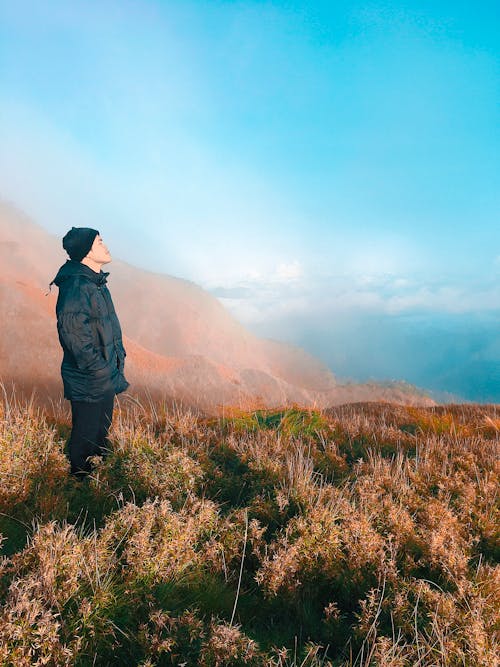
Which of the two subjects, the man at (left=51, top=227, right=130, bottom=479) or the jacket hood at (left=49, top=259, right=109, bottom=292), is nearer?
the man at (left=51, top=227, right=130, bottom=479)

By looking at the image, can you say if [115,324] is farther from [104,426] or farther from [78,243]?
[104,426]

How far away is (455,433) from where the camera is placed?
30.9 ft

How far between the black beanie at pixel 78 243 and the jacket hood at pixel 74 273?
0.10 m

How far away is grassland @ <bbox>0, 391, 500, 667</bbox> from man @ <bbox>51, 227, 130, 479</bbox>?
1.20ft

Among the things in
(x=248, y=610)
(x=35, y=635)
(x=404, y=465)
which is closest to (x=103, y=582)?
(x=35, y=635)

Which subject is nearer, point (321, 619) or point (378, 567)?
point (321, 619)

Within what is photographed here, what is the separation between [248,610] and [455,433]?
732 centimetres

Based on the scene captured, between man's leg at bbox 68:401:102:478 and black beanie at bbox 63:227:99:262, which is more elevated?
black beanie at bbox 63:227:99:262

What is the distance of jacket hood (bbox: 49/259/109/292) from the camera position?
5512 millimetres

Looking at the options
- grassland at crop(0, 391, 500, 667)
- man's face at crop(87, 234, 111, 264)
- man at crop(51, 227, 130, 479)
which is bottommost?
grassland at crop(0, 391, 500, 667)

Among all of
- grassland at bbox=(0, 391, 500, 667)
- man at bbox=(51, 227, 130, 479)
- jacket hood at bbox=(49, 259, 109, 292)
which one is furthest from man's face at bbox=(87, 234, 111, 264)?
grassland at bbox=(0, 391, 500, 667)

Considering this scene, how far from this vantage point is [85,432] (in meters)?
5.74

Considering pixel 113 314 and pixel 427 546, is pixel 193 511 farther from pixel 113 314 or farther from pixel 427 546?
pixel 113 314

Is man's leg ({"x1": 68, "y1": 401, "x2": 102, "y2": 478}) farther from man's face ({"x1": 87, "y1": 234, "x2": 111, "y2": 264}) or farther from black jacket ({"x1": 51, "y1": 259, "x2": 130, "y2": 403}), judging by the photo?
man's face ({"x1": 87, "y1": 234, "x2": 111, "y2": 264})
